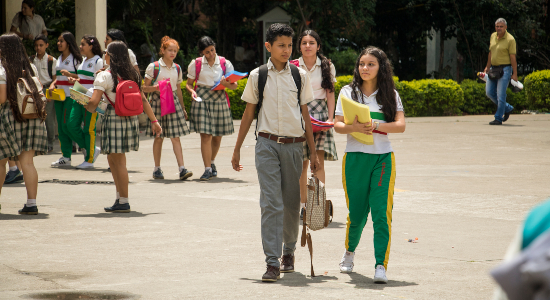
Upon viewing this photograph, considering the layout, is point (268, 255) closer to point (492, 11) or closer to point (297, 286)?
point (297, 286)

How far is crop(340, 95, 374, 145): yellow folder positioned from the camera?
474 centimetres

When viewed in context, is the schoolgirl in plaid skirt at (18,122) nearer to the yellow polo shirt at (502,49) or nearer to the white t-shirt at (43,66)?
the white t-shirt at (43,66)

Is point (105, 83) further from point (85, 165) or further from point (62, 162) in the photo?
point (62, 162)

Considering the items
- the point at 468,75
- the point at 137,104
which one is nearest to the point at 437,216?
the point at 137,104

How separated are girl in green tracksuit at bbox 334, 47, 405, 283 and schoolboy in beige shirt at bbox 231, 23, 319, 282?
311 mm

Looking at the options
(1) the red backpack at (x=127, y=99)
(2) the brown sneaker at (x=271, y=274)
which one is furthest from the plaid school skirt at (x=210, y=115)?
(2) the brown sneaker at (x=271, y=274)

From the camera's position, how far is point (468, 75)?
957 inches

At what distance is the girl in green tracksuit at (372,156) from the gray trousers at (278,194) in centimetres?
39

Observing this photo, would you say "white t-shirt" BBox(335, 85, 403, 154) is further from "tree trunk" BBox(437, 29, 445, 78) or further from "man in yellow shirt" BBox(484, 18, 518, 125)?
"tree trunk" BBox(437, 29, 445, 78)

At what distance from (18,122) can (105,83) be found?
0.98 meters

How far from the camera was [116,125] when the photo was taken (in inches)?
287

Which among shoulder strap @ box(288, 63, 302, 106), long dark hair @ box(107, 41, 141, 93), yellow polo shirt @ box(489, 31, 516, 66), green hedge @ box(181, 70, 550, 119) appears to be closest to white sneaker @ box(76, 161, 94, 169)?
long dark hair @ box(107, 41, 141, 93)

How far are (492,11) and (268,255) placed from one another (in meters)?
18.2

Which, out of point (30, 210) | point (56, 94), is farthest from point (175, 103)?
point (30, 210)
